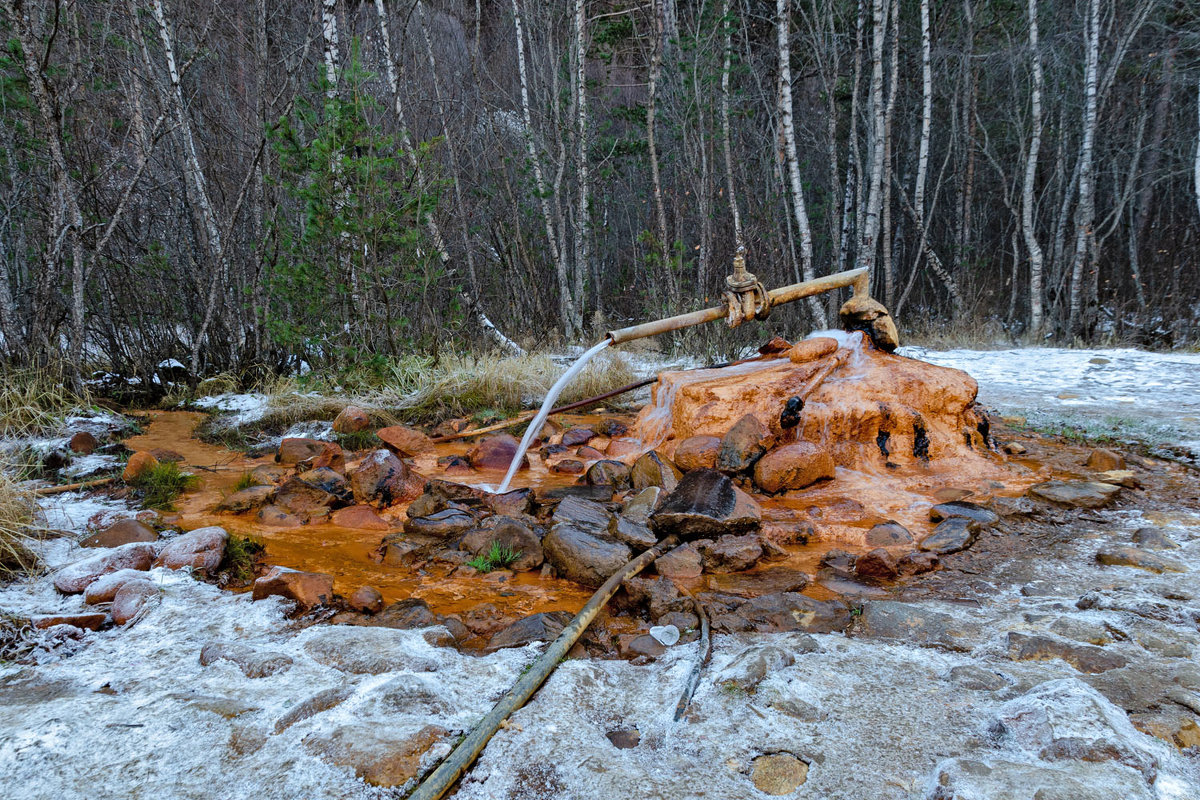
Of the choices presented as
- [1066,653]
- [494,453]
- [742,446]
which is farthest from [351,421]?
[1066,653]

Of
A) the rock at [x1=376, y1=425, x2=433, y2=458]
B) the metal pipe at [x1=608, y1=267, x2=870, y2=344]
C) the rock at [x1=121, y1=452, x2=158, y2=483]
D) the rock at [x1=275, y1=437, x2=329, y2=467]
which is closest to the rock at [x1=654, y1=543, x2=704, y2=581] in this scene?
the metal pipe at [x1=608, y1=267, x2=870, y2=344]

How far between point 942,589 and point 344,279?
5585 millimetres

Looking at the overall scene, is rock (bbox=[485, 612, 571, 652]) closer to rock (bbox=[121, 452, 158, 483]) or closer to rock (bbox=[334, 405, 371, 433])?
rock (bbox=[121, 452, 158, 483])

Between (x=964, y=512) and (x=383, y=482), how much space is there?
321 cm

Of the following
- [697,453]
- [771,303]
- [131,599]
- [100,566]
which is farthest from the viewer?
[771,303]

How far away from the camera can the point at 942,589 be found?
262 cm

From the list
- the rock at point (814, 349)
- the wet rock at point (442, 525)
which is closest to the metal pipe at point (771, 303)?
the rock at point (814, 349)

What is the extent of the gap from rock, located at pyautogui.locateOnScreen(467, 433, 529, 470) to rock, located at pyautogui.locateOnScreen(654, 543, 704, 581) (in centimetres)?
208

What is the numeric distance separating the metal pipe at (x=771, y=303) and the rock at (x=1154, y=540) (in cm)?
216

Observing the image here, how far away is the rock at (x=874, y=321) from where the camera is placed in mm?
4627

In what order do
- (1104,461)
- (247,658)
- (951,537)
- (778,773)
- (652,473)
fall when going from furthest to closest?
(652,473) < (1104,461) < (951,537) < (247,658) < (778,773)

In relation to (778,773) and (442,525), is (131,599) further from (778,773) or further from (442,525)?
(778,773)

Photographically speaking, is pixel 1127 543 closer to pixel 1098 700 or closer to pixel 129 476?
pixel 1098 700

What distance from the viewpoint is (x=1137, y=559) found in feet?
8.93
